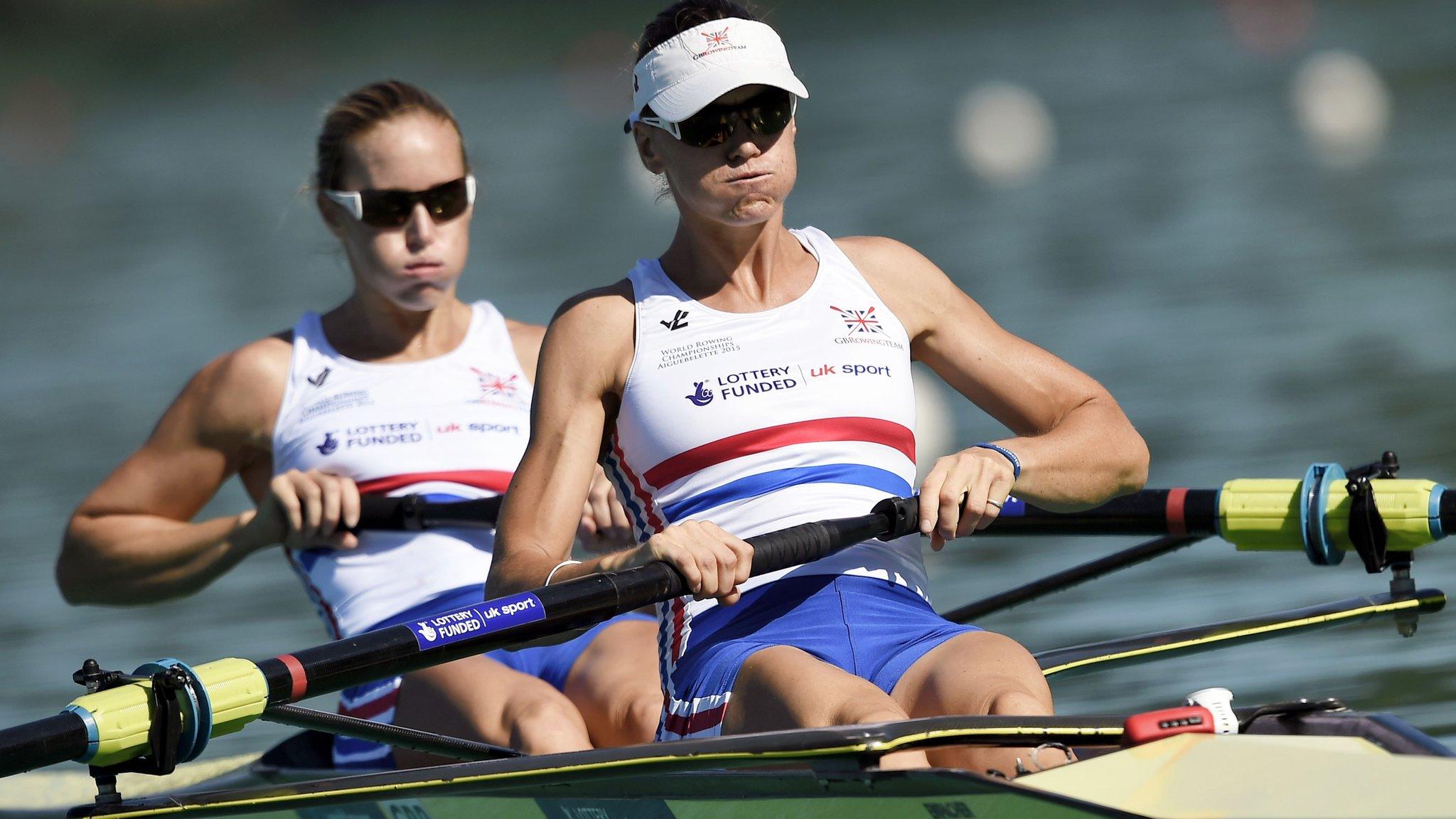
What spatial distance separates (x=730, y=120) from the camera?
3420 mm

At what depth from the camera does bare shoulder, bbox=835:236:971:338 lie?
3680mm

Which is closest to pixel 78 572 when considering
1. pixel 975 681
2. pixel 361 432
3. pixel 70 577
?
pixel 70 577

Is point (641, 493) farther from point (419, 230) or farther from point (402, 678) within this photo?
point (419, 230)

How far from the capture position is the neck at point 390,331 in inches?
192

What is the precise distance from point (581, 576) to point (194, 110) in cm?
3146

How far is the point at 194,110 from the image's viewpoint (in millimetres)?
33031

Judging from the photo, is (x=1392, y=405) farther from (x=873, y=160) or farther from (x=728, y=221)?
(x=873, y=160)

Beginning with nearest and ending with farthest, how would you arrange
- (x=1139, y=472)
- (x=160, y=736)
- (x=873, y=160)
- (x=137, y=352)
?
(x=160, y=736) < (x=1139, y=472) < (x=137, y=352) < (x=873, y=160)

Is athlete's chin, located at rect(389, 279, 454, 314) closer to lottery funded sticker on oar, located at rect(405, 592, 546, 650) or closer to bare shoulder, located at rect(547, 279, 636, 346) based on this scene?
bare shoulder, located at rect(547, 279, 636, 346)

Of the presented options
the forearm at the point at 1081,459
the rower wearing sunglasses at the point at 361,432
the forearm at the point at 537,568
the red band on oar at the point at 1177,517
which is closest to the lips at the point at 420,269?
the rower wearing sunglasses at the point at 361,432

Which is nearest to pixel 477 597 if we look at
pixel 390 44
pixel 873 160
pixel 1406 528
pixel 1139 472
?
pixel 1139 472

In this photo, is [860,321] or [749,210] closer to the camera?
[749,210]

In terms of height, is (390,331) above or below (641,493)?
above

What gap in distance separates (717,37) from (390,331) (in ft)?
5.69
